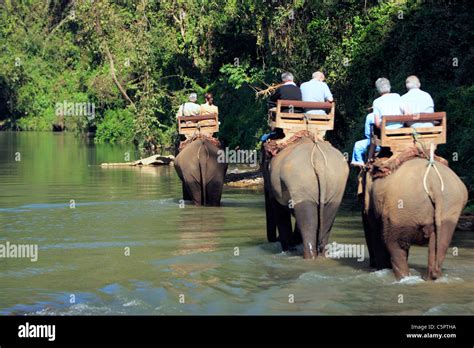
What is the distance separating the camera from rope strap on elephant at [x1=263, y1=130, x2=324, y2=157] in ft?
51.6

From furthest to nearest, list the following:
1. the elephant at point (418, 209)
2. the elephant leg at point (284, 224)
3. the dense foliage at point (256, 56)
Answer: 1. the dense foliage at point (256, 56)
2. the elephant leg at point (284, 224)
3. the elephant at point (418, 209)

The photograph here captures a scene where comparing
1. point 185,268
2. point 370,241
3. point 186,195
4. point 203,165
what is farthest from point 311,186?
point 186,195

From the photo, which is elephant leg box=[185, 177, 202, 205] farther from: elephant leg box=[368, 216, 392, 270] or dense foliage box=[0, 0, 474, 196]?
elephant leg box=[368, 216, 392, 270]

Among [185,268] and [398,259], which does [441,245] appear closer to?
[398,259]

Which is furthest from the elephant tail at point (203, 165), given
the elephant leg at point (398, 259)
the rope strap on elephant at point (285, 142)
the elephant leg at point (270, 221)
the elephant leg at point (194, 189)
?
the elephant leg at point (398, 259)

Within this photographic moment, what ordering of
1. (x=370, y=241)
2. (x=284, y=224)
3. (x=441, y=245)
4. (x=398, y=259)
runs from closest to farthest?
1. (x=441, y=245)
2. (x=398, y=259)
3. (x=370, y=241)
4. (x=284, y=224)

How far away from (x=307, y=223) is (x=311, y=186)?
1.74ft

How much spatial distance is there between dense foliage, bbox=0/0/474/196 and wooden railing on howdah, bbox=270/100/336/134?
5519mm

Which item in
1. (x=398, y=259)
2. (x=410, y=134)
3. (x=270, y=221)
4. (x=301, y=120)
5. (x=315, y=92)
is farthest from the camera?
(x=270, y=221)

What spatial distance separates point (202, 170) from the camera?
23.5 m

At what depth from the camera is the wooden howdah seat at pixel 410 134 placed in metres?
13.2

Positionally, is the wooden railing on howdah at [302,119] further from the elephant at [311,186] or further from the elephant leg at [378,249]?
the elephant leg at [378,249]

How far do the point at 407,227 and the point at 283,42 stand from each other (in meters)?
19.8
